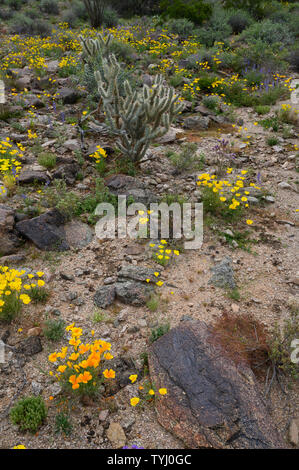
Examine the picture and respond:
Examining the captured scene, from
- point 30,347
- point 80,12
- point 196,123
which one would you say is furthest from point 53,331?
point 80,12

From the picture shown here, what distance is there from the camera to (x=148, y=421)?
262cm

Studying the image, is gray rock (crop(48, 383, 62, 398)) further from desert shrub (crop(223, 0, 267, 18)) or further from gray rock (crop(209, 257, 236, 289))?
desert shrub (crop(223, 0, 267, 18))

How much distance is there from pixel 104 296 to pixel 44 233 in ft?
4.15

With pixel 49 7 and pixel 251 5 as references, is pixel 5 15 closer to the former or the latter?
pixel 49 7

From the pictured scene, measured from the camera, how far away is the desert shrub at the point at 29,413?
8.10 feet

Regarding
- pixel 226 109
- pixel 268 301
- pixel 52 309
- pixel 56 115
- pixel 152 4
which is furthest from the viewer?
pixel 152 4

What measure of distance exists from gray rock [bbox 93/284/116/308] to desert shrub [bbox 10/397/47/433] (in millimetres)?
1191

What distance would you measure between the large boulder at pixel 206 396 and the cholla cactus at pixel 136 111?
3.36 meters

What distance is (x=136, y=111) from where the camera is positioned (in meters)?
5.23

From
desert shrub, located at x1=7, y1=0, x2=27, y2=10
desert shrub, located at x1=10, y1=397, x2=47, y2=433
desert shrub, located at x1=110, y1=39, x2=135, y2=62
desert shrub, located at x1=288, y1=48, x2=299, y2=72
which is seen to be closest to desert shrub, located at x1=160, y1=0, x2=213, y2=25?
desert shrub, located at x1=288, y1=48, x2=299, y2=72

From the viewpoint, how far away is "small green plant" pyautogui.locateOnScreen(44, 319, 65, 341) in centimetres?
315

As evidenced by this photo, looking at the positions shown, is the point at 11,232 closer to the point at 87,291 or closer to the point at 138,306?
the point at 87,291

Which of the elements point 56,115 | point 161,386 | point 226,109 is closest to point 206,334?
point 161,386
